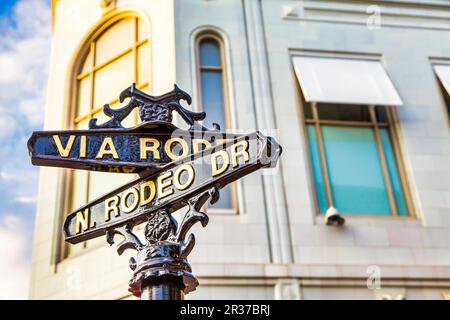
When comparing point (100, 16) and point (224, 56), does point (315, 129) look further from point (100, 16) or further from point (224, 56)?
point (100, 16)

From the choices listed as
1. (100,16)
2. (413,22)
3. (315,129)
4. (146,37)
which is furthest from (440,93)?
(100,16)

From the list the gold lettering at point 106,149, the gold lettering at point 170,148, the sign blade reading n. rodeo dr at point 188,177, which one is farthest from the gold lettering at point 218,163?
the gold lettering at point 106,149

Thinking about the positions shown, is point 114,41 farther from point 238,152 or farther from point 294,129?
point 238,152

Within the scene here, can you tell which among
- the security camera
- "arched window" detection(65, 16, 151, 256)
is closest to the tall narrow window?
the security camera

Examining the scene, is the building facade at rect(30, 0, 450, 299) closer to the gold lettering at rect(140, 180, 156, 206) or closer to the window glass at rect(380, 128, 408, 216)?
the window glass at rect(380, 128, 408, 216)

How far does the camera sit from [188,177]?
14.4 ft

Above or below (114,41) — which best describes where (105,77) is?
below

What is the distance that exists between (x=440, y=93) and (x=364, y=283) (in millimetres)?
5571

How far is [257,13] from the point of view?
583 inches

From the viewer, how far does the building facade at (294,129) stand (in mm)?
11773

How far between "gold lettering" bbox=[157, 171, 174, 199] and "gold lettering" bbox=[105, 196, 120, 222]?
392 millimetres

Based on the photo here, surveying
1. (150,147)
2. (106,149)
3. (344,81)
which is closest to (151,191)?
(150,147)

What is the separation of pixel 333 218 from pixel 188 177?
27.0 feet
